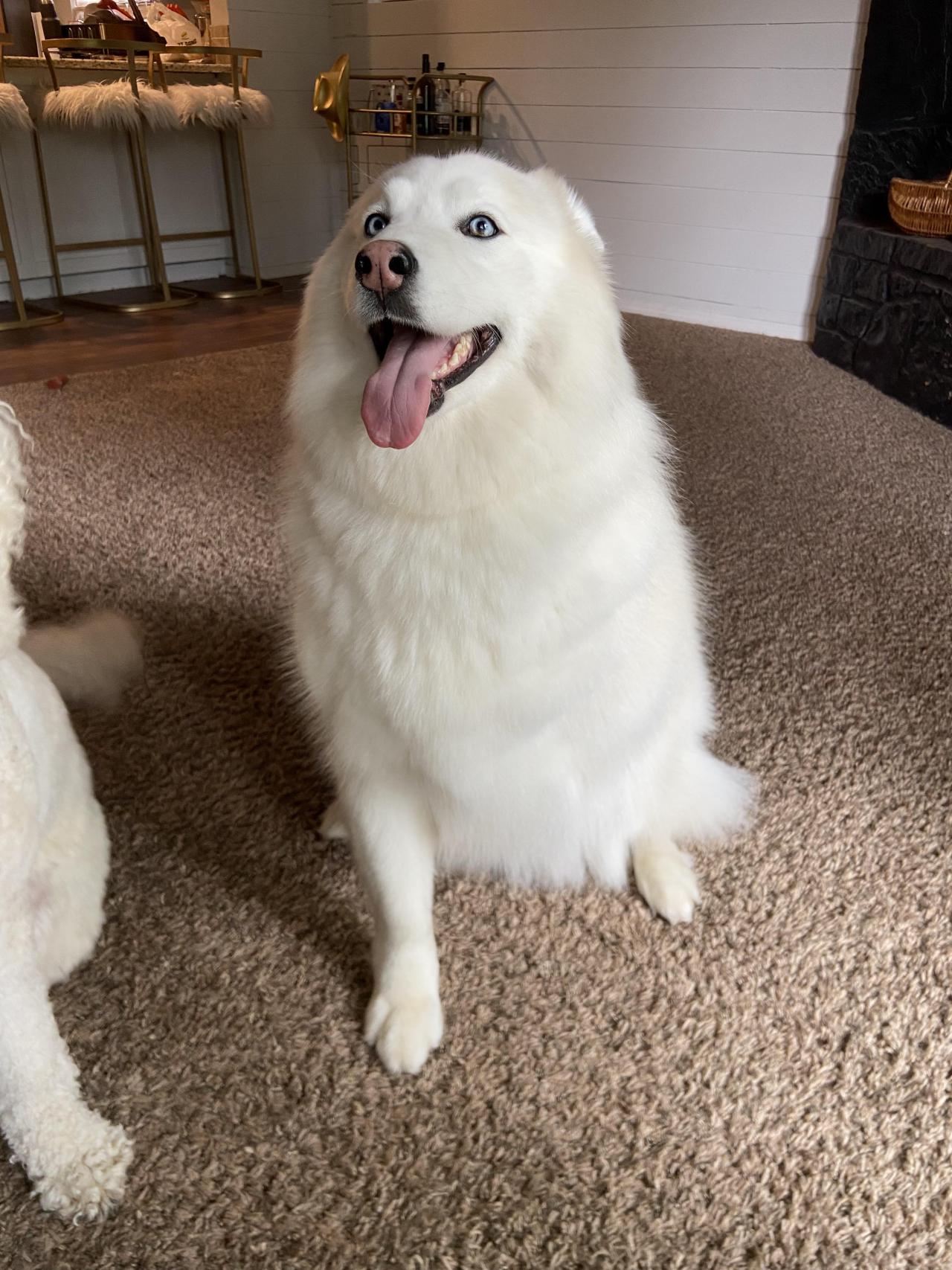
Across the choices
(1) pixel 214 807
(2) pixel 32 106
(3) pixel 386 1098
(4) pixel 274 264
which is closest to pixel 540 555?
(3) pixel 386 1098

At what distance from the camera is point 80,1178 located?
893 mm

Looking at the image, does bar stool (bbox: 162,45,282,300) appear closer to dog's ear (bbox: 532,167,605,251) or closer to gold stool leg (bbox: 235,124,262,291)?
gold stool leg (bbox: 235,124,262,291)

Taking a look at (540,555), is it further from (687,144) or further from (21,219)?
(21,219)

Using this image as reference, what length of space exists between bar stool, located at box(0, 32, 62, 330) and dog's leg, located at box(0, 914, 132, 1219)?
391 cm

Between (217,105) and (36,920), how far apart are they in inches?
179

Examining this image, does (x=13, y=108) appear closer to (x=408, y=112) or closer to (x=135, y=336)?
(x=135, y=336)

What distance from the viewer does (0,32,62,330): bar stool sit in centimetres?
381

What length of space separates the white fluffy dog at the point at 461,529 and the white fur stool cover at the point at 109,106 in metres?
3.93

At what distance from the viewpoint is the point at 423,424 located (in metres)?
0.90

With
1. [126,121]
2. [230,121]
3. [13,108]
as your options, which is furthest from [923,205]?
[13,108]

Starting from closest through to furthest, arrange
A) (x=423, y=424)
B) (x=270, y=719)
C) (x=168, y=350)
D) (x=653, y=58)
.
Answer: (x=423, y=424) < (x=270, y=719) < (x=168, y=350) < (x=653, y=58)

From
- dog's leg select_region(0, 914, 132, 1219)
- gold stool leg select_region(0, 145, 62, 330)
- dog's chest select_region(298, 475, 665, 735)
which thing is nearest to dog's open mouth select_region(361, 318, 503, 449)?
dog's chest select_region(298, 475, 665, 735)

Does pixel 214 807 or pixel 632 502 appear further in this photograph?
pixel 214 807

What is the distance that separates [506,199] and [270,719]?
959 millimetres
